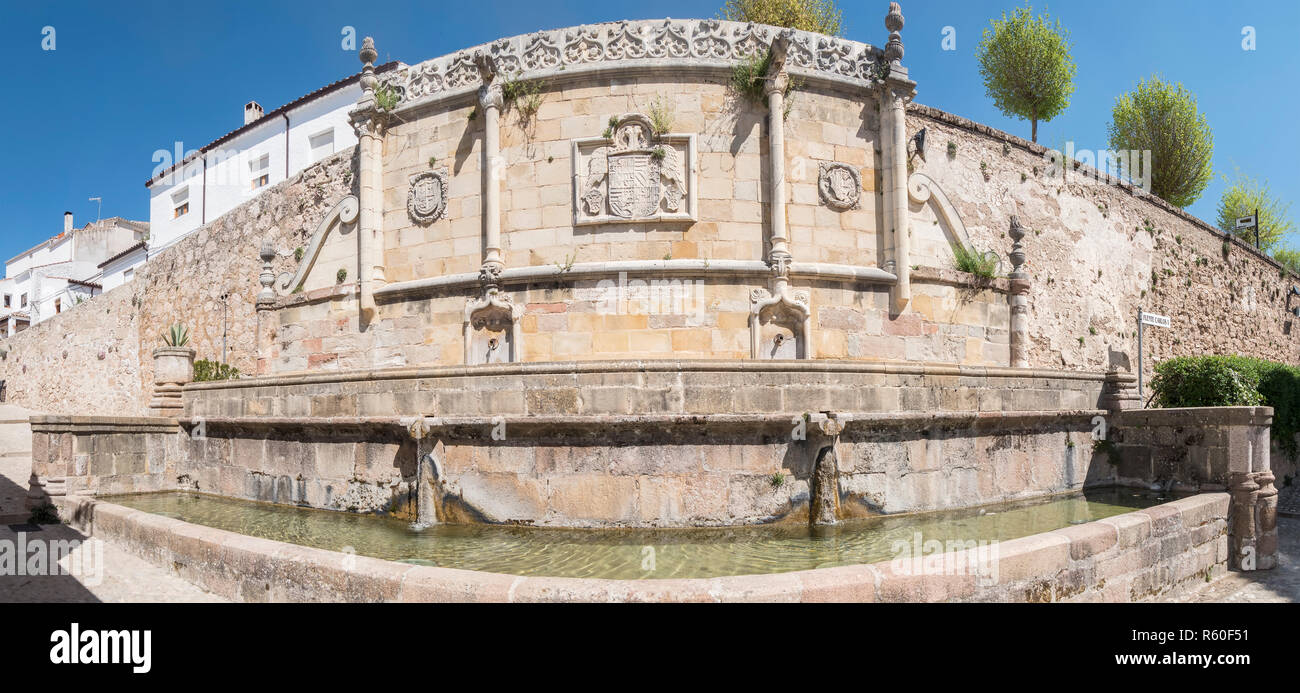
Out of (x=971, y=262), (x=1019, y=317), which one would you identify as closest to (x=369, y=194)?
(x=971, y=262)

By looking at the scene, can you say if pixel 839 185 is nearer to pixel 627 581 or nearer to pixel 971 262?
pixel 971 262

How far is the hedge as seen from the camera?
33.7 feet

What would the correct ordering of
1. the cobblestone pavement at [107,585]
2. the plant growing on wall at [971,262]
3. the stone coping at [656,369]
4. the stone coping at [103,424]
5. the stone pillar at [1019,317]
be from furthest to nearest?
the stone pillar at [1019,317] < the plant growing on wall at [971,262] < the stone coping at [103,424] < the stone coping at [656,369] < the cobblestone pavement at [107,585]

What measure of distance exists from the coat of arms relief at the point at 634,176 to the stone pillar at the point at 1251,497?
7.22m

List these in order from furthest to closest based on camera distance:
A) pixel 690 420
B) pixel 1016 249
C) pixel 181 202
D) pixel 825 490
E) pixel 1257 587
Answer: pixel 181 202, pixel 1016 249, pixel 825 490, pixel 690 420, pixel 1257 587

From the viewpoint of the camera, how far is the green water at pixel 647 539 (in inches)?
200

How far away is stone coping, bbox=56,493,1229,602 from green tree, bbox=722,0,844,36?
16241mm

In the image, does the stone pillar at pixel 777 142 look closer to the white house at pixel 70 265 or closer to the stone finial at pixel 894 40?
the stone finial at pixel 894 40

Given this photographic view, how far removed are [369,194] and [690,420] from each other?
28.1 feet

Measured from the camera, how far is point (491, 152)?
10758 mm

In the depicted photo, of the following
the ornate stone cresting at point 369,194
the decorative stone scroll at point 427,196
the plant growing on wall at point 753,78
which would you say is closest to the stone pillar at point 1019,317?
the plant growing on wall at point 753,78

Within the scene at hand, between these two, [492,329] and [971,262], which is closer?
[492,329]

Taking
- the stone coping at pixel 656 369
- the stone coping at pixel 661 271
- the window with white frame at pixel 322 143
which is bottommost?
the stone coping at pixel 656 369
